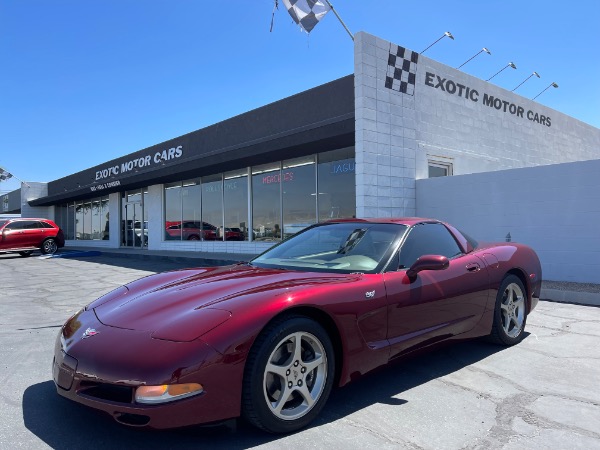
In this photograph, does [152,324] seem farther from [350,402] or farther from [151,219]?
[151,219]

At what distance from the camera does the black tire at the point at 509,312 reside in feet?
14.1

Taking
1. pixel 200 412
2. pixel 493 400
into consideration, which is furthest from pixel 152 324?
pixel 493 400

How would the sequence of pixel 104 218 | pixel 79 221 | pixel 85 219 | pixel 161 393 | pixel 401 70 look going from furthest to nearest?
pixel 79 221 < pixel 85 219 < pixel 104 218 < pixel 401 70 < pixel 161 393

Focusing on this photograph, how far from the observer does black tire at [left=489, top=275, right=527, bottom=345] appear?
14.1 feet

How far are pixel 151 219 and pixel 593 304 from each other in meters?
17.8

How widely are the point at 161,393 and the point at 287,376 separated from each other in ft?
2.37

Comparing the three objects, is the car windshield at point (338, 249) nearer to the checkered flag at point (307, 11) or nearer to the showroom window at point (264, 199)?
the checkered flag at point (307, 11)

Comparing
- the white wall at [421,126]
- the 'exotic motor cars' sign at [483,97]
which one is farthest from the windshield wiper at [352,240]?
the 'exotic motor cars' sign at [483,97]

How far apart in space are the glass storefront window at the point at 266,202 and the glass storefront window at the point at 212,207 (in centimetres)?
200

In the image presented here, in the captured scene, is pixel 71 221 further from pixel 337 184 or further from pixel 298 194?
pixel 337 184

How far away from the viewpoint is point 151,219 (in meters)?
20.7

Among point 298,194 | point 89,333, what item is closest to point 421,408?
point 89,333

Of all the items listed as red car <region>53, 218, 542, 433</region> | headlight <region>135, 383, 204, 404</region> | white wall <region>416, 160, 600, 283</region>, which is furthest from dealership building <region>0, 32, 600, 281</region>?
headlight <region>135, 383, 204, 404</region>

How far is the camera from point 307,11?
1016 cm
